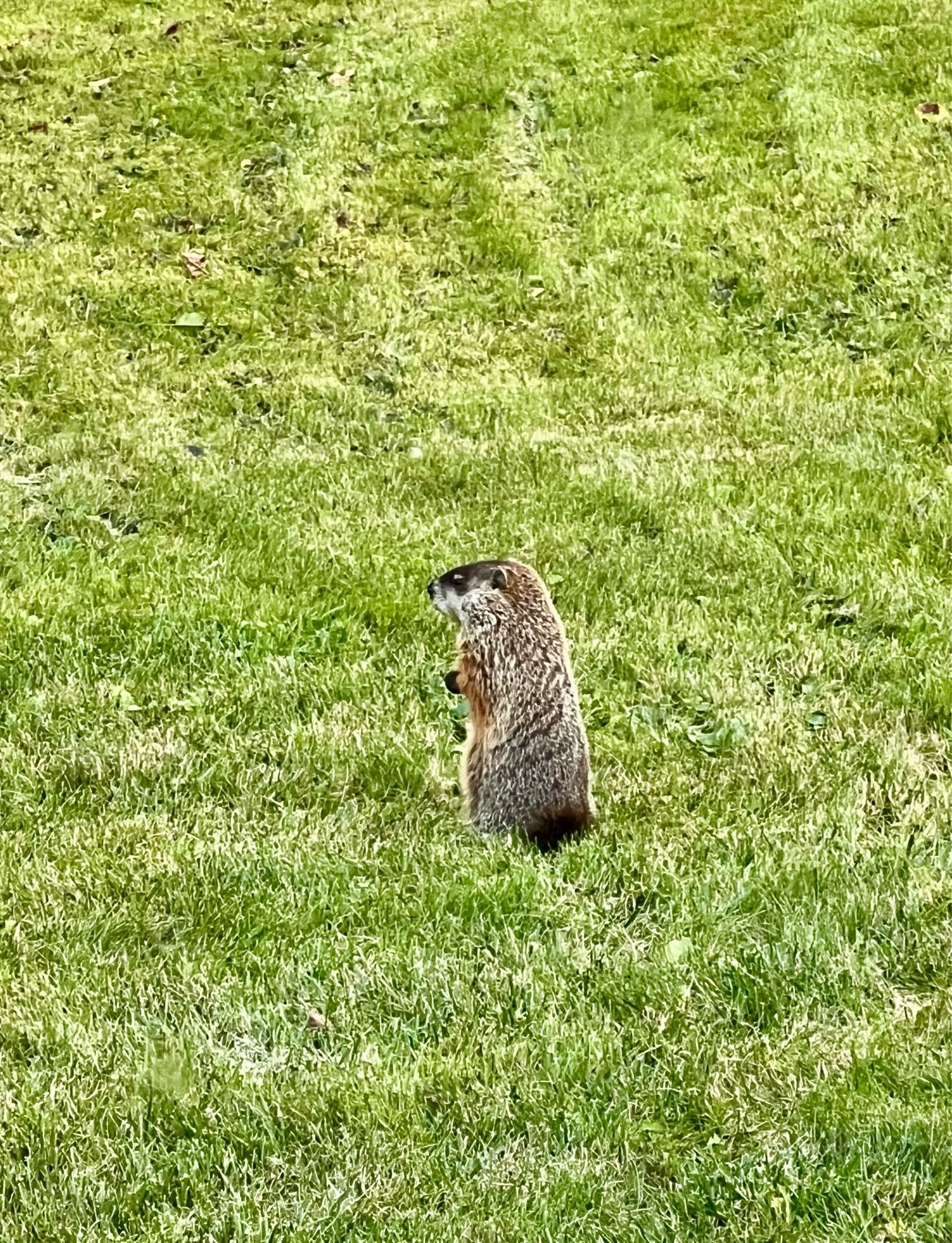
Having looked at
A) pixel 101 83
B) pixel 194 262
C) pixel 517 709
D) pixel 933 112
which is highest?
pixel 101 83

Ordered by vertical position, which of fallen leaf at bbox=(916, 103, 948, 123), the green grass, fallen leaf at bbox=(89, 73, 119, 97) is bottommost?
the green grass

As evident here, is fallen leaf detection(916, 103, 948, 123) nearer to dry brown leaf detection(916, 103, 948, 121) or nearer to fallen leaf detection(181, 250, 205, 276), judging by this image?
dry brown leaf detection(916, 103, 948, 121)

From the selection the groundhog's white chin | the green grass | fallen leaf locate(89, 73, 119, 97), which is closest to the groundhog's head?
the groundhog's white chin

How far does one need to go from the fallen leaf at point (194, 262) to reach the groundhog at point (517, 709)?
724 cm

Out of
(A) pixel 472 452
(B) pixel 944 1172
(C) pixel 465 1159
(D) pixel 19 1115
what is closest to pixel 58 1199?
(D) pixel 19 1115

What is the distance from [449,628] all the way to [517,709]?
158cm

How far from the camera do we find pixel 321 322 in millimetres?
10828

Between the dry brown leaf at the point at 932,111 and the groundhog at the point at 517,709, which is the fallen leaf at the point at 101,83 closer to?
the dry brown leaf at the point at 932,111

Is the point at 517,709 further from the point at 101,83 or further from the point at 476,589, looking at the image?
the point at 101,83

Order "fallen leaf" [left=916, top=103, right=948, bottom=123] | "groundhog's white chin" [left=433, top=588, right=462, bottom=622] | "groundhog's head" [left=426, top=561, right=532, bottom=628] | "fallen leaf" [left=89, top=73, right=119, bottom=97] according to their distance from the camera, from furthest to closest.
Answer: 1. "fallen leaf" [left=89, top=73, right=119, bottom=97]
2. "fallen leaf" [left=916, top=103, right=948, bottom=123]
3. "groundhog's white chin" [left=433, top=588, right=462, bottom=622]
4. "groundhog's head" [left=426, top=561, right=532, bottom=628]

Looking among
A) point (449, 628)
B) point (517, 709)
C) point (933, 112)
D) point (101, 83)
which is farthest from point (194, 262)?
point (517, 709)

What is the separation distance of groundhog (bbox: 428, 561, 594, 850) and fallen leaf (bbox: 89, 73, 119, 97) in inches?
451

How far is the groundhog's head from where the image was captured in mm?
5199

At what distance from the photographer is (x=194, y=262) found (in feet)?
38.2
